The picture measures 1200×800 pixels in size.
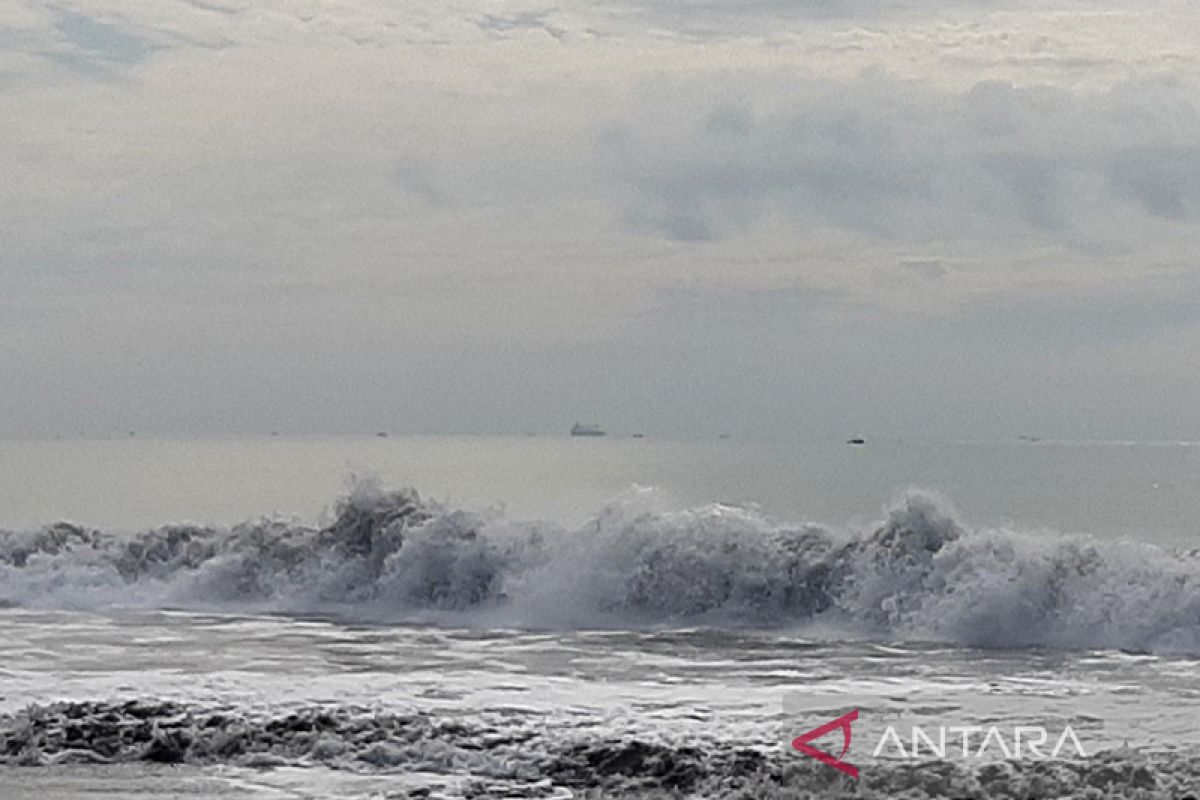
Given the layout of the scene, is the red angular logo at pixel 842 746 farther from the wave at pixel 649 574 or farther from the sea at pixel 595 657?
the wave at pixel 649 574

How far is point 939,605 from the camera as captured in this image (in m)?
19.4

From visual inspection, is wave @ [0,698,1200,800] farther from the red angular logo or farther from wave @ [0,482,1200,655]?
wave @ [0,482,1200,655]

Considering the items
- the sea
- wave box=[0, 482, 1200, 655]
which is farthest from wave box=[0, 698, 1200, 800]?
wave box=[0, 482, 1200, 655]

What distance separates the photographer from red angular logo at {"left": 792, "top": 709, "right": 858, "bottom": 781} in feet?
36.8

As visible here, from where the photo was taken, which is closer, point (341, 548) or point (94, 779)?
point (94, 779)

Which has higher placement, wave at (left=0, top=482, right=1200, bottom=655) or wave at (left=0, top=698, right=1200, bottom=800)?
wave at (left=0, top=482, right=1200, bottom=655)

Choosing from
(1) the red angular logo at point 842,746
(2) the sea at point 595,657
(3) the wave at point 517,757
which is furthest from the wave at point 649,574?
(3) the wave at point 517,757

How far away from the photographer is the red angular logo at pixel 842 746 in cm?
1123

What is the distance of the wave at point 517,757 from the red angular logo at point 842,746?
0.11 m

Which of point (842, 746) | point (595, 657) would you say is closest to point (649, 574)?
point (595, 657)

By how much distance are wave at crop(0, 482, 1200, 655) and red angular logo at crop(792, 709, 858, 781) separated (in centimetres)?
592

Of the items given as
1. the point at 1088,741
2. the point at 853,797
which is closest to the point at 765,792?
the point at 853,797

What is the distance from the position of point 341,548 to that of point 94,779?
43.3 ft

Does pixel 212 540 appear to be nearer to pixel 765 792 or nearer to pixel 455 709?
pixel 455 709
